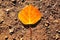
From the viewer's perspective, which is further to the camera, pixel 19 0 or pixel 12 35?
pixel 19 0

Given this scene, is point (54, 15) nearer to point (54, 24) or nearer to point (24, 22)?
point (54, 24)

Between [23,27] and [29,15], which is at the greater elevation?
[29,15]

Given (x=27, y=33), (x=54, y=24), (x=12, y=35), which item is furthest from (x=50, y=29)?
(x=12, y=35)
